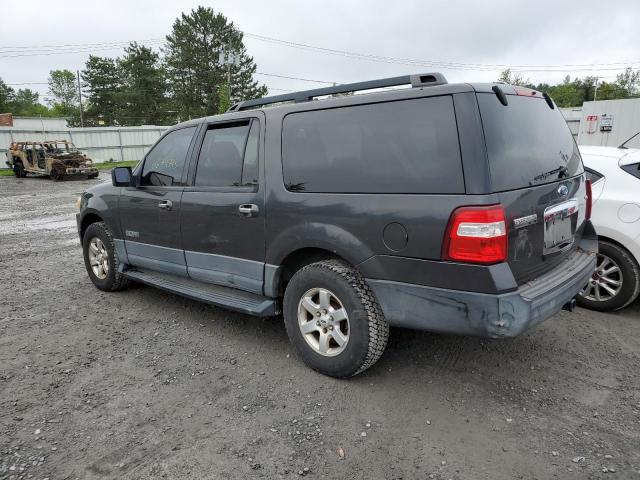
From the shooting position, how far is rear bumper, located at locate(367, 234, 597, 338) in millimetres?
2518

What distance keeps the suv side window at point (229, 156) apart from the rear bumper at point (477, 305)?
4.63 feet

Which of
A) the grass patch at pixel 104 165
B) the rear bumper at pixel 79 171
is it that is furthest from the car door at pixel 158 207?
the grass patch at pixel 104 165

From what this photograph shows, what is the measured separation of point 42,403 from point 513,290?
308 cm

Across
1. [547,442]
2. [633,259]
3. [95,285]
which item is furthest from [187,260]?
[633,259]

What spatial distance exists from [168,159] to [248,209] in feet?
4.50

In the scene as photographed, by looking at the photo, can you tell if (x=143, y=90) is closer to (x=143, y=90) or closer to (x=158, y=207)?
(x=143, y=90)

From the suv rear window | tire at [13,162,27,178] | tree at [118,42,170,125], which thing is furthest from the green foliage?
the suv rear window

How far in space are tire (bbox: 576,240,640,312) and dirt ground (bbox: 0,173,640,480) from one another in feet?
0.49

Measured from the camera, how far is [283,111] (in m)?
3.45

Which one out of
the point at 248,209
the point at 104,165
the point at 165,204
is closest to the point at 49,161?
the point at 104,165

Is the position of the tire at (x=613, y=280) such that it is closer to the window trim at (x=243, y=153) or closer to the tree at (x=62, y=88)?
the window trim at (x=243, y=153)

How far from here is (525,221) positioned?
268 cm

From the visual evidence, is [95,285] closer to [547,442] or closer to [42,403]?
[42,403]

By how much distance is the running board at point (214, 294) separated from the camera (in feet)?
11.7
